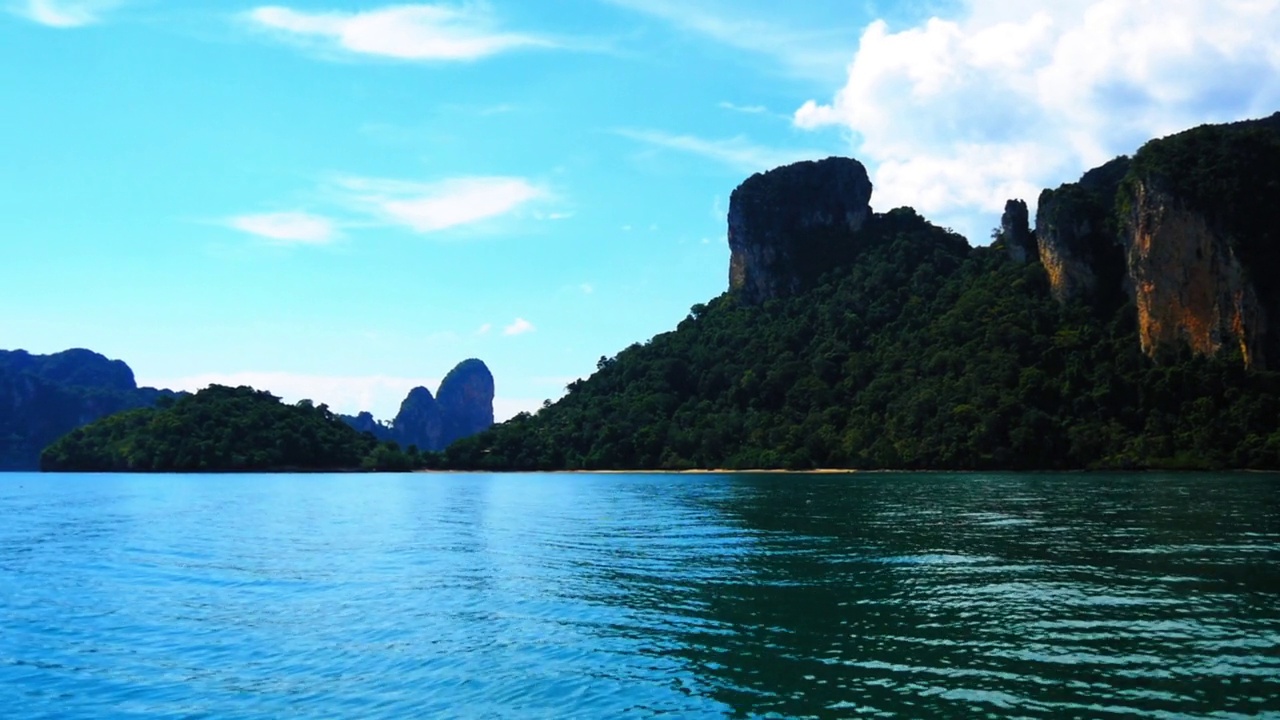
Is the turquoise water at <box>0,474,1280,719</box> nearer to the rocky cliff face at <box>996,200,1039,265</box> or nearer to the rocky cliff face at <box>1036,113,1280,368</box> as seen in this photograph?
the rocky cliff face at <box>1036,113,1280,368</box>

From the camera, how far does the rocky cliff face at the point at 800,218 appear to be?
175m

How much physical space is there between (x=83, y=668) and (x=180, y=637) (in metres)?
2.65

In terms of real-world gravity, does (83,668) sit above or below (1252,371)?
below

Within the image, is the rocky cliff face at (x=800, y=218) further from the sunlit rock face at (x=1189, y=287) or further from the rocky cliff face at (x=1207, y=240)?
the sunlit rock face at (x=1189, y=287)

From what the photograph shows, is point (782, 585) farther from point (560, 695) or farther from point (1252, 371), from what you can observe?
point (1252, 371)

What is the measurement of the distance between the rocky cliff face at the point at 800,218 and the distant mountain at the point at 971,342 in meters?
0.44


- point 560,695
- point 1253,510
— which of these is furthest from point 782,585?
point 1253,510

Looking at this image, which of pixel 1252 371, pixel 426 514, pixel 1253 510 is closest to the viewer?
pixel 1253 510

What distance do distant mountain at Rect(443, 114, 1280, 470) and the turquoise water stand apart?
61.6 m

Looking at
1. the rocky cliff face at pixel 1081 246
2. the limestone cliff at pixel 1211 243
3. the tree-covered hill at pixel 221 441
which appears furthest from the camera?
the tree-covered hill at pixel 221 441

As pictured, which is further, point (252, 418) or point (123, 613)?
point (252, 418)

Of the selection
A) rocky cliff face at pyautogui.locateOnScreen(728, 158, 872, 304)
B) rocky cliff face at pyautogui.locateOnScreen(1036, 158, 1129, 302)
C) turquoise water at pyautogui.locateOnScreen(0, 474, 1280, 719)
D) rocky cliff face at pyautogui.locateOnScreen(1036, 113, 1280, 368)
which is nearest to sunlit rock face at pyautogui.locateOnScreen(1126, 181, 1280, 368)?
rocky cliff face at pyautogui.locateOnScreen(1036, 113, 1280, 368)

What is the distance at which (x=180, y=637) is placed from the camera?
800 inches

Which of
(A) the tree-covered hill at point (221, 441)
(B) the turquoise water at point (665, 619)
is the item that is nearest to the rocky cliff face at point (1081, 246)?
(B) the turquoise water at point (665, 619)
